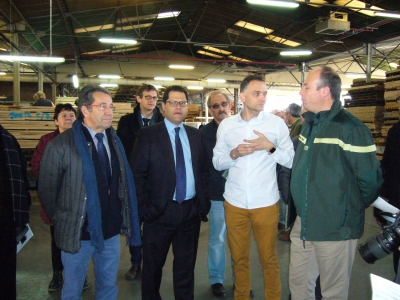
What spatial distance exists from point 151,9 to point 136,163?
9958 millimetres

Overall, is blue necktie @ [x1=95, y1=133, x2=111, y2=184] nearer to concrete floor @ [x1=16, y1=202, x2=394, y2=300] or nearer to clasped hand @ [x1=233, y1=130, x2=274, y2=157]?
clasped hand @ [x1=233, y1=130, x2=274, y2=157]

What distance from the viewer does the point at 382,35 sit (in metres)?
10.7

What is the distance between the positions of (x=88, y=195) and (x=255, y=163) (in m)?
1.14

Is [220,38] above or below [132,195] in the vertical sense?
above

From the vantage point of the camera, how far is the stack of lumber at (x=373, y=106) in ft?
24.5

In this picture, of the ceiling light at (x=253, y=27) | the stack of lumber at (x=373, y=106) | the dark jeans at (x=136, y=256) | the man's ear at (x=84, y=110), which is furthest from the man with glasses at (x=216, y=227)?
the ceiling light at (x=253, y=27)

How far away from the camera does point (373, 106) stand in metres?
7.54

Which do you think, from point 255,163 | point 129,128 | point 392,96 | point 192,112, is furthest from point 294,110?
point 192,112

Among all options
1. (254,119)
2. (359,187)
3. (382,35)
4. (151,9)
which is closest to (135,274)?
(254,119)

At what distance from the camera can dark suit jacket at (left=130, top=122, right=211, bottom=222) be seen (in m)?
2.33

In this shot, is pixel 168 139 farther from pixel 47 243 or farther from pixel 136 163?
pixel 47 243

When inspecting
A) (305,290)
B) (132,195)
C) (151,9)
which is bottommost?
(305,290)

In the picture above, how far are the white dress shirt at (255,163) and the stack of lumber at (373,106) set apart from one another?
5.90m

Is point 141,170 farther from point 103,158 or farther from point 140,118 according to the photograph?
point 140,118
